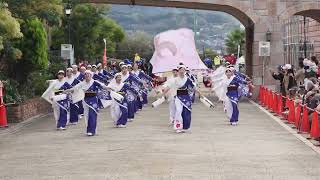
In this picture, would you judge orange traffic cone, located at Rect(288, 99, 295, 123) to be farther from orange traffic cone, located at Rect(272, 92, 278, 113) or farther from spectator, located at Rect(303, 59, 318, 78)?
orange traffic cone, located at Rect(272, 92, 278, 113)

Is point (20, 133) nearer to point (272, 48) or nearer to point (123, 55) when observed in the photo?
point (272, 48)

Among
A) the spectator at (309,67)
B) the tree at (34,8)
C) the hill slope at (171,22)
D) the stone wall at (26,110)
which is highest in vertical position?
the hill slope at (171,22)

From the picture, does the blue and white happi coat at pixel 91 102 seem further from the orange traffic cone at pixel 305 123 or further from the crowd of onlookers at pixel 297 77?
the crowd of onlookers at pixel 297 77

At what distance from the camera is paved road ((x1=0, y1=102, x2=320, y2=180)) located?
1109 centimetres

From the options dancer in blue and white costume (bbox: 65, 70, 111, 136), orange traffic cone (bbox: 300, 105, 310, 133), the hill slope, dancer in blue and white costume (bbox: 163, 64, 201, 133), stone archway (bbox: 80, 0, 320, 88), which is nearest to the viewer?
orange traffic cone (bbox: 300, 105, 310, 133)

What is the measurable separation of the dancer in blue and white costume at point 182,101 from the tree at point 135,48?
54.9 m

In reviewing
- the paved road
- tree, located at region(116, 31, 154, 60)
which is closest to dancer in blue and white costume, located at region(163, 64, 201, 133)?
the paved road

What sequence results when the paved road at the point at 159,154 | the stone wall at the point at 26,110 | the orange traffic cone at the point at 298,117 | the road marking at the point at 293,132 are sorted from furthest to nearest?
the stone wall at the point at 26,110
the orange traffic cone at the point at 298,117
the road marking at the point at 293,132
the paved road at the point at 159,154

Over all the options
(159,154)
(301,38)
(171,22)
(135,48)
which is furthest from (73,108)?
(171,22)

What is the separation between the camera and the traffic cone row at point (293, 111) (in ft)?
51.4

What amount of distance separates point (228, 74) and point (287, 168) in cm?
863

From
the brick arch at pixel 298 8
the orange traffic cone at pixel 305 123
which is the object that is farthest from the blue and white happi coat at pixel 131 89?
the brick arch at pixel 298 8

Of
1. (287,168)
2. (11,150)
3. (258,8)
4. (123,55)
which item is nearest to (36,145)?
(11,150)

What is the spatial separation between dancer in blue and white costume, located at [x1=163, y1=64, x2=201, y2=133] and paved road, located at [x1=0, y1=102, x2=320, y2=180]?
309 mm
